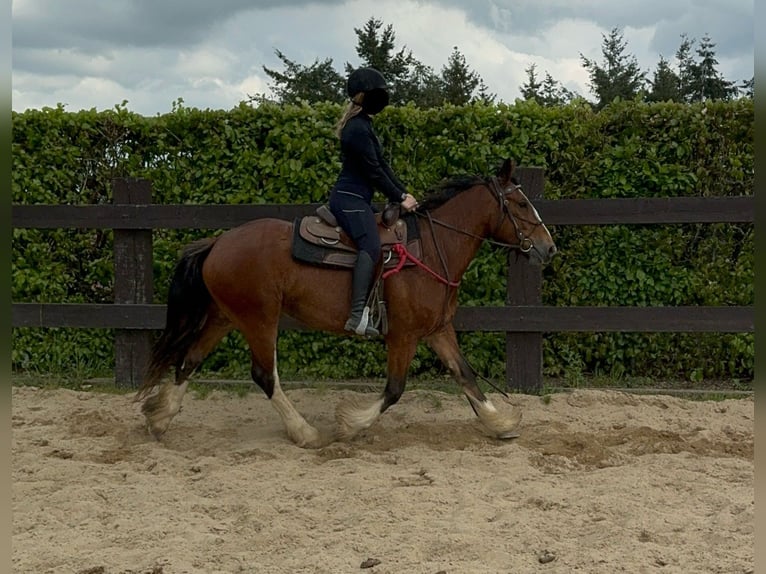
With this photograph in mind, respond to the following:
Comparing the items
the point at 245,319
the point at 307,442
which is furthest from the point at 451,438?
the point at 245,319

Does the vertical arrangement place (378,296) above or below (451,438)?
above

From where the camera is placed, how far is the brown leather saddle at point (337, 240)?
17.1ft

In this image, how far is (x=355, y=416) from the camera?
17.1ft

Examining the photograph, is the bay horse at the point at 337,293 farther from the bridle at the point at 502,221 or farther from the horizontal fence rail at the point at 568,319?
the horizontal fence rail at the point at 568,319

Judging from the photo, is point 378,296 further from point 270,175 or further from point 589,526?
point 270,175

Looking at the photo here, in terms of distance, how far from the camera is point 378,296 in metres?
5.14

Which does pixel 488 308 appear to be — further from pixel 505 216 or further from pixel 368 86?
pixel 368 86

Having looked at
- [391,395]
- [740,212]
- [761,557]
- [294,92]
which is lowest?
[391,395]

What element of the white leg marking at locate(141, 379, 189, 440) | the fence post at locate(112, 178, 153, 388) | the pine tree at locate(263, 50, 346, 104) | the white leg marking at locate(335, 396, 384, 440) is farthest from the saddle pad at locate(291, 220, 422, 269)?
the pine tree at locate(263, 50, 346, 104)

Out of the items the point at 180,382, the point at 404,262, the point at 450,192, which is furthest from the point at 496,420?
the point at 180,382

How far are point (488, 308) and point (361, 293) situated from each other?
6.13 ft

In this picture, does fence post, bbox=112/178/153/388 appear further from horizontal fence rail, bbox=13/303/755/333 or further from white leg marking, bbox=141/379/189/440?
white leg marking, bbox=141/379/189/440

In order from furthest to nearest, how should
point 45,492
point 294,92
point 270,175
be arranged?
point 294,92 → point 270,175 → point 45,492

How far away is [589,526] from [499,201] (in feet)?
8.15
